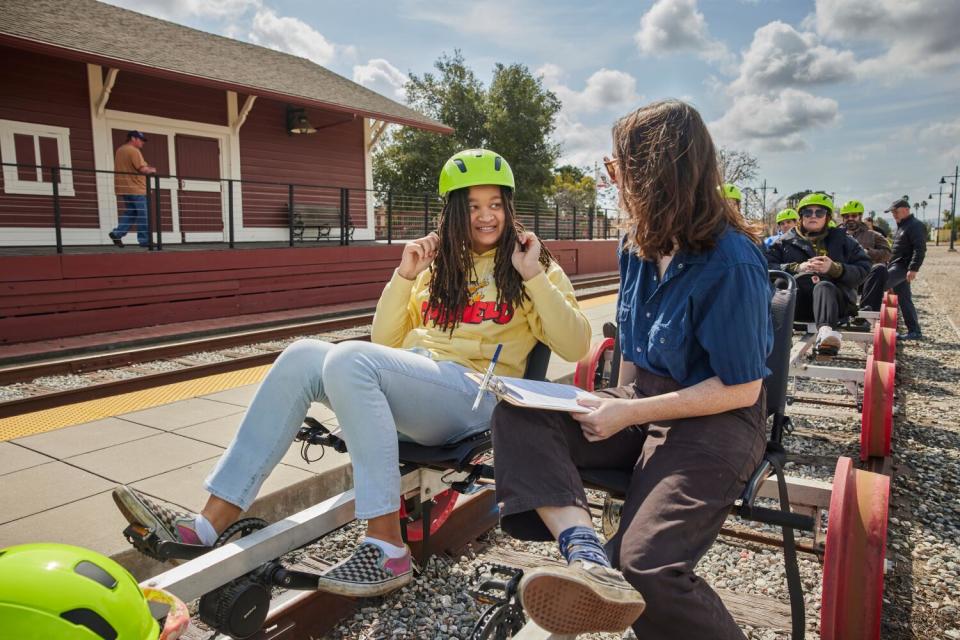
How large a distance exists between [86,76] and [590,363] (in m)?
12.5

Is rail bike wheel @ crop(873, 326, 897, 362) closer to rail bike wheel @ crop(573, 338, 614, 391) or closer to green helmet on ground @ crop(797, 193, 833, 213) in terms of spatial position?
green helmet on ground @ crop(797, 193, 833, 213)

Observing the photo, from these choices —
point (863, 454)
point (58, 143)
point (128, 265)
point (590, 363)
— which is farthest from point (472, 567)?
point (58, 143)

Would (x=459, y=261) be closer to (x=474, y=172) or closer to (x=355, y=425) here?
(x=474, y=172)

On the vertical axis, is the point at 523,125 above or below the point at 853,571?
above

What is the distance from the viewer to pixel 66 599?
1.35 m

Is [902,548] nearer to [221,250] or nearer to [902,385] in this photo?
[902,385]

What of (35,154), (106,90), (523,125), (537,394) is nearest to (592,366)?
(537,394)

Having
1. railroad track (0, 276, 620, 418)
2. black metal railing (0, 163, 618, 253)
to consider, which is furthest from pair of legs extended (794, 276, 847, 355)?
railroad track (0, 276, 620, 418)

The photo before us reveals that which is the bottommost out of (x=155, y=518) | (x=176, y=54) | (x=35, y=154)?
(x=155, y=518)

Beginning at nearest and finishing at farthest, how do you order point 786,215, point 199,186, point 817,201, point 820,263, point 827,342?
1. point 827,342
2. point 820,263
3. point 817,201
4. point 786,215
5. point 199,186

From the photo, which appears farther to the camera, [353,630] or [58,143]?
[58,143]

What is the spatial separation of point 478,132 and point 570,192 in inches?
382

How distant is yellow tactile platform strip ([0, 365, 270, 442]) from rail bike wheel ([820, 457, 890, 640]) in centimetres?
503

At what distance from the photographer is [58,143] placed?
41.1ft
